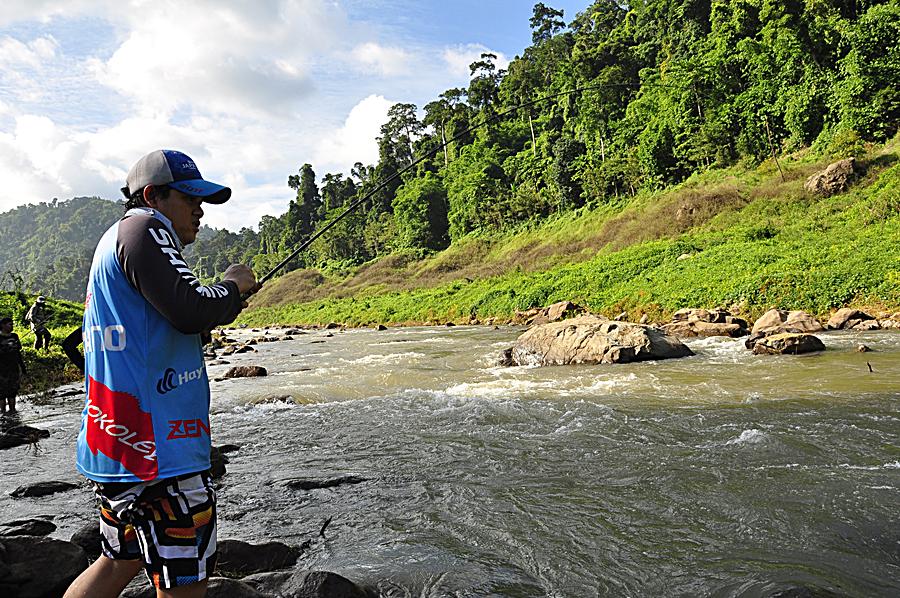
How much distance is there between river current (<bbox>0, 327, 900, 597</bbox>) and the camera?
3.83m

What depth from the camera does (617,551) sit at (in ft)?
13.4

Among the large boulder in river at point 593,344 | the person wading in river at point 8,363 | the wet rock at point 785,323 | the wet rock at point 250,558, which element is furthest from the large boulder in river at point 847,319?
the person wading in river at point 8,363

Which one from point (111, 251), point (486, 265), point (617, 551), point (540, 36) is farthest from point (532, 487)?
point (540, 36)

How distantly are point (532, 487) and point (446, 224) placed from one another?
73.9 metres

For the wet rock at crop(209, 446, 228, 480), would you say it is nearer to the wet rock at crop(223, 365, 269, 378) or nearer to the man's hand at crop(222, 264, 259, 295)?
the man's hand at crop(222, 264, 259, 295)

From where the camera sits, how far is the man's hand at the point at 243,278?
94.5 inches

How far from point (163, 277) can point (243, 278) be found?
0.45 metres

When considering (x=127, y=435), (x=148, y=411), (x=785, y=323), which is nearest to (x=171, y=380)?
(x=148, y=411)

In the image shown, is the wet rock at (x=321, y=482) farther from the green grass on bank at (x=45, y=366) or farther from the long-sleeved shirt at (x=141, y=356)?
the green grass on bank at (x=45, y=366)

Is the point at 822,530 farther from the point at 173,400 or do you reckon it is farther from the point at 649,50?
the point at 649,50

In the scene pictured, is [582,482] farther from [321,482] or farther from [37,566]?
[37,566]

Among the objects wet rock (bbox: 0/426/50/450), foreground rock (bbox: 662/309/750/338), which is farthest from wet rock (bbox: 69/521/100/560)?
foreground rock (bbox: 662/309/750/338)

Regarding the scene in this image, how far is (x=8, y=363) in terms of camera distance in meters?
11.3

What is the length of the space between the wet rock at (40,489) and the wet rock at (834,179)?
3322 cm
